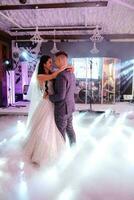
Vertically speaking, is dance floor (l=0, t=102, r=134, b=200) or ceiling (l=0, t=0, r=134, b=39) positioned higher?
ceiling (l=0, t=0, r=134, b=39)

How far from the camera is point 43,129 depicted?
3.23 m

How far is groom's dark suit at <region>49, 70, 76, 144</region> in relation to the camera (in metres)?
3.06

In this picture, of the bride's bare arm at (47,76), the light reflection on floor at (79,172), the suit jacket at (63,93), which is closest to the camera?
the light reflection on floor at (79,172)

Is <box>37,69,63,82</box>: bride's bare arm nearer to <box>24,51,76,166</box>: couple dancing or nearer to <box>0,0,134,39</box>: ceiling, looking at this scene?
<box>24,51,76,166</box>: couple dancing

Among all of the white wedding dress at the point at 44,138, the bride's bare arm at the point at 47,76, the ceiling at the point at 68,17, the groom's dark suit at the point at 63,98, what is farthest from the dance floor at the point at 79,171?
the ceiling at the point at 68,17

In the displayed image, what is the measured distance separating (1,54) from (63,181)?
6.61 metres

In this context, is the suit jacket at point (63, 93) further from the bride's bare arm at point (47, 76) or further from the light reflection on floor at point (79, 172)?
the light reflection on floor at point (79, 172)

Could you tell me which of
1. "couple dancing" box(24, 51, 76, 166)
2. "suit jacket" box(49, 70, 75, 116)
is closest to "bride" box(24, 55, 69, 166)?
"couple dancing" box(24, 51, 76, 166)

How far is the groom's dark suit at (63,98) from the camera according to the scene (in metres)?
3.06

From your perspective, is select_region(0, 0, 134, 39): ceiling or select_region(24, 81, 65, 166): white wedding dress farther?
select_region(0, 0, 134, 39): ceiling

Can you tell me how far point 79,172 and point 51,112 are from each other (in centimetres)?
82

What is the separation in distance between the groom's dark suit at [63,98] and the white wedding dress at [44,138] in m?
0.09

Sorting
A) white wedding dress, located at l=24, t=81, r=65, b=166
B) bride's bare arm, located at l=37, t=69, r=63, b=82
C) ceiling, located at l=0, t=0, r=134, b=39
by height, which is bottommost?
white wedding dress, located at l=24, t=81, r=65, b=166

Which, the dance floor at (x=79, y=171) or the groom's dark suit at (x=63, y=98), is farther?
the groom's dark suit at (x=63, y=98)
